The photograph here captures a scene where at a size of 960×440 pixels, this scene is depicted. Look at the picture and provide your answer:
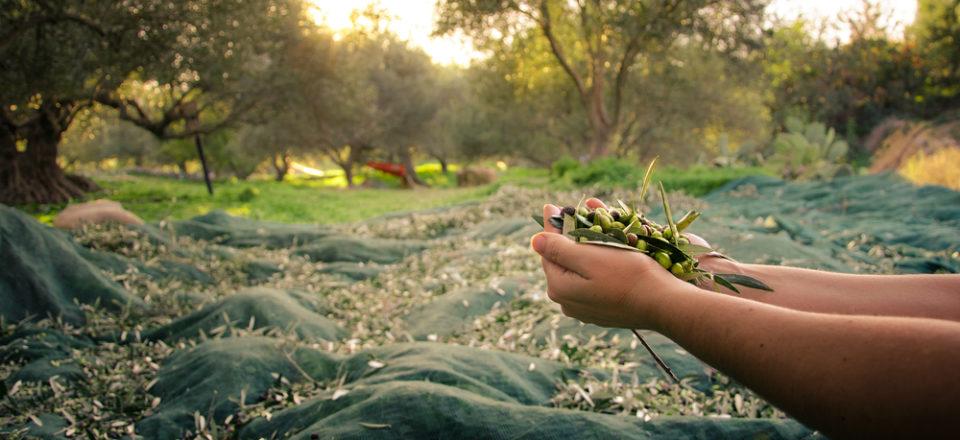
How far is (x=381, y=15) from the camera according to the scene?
1792cm

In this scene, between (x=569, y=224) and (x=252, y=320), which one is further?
(x=252, y=320)

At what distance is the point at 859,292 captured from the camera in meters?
2.15

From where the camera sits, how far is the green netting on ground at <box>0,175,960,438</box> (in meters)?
3.03

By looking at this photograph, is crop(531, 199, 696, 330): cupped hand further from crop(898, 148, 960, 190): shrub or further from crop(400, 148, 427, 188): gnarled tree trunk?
crop(400, 148, 427, 188): gnarled tree trunk

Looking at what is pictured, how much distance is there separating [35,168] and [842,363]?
21.4 meters

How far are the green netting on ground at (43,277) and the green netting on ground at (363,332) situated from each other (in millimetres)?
18

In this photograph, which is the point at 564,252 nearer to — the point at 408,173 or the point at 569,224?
the point at 569,224

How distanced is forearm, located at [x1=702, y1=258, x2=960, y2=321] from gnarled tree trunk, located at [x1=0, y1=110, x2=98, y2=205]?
773 inches

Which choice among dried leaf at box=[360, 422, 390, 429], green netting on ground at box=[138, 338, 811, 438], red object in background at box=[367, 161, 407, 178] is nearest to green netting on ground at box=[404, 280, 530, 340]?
green netting on ground at box=[138, 338, 811, 438]

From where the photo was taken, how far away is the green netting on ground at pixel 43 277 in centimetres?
520

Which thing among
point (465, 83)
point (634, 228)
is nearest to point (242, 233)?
point (634, 228)

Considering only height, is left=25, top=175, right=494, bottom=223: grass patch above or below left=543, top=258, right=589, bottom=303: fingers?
below

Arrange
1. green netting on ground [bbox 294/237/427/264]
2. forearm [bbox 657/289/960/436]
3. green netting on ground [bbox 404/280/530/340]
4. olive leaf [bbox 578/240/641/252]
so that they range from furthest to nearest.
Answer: green netting on ground [bbox 294/237/427/264]
green netting on ground [bbox 404/280/530/340]
olive leaf [bbox 578/240/641/252]
forearm [bbox 657/289/960/436]

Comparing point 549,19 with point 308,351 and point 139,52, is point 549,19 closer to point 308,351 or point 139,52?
point 139,52
